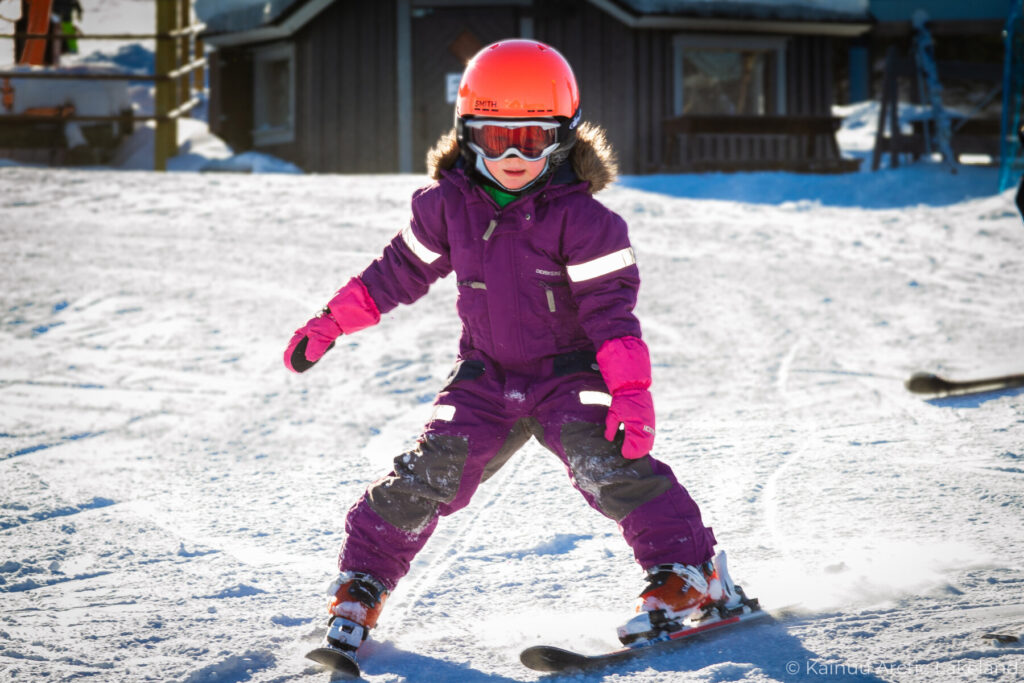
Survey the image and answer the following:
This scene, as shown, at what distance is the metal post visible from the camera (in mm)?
14398

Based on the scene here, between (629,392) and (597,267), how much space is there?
0.34 meters

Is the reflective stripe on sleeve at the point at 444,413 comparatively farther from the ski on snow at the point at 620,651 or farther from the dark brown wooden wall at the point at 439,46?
the dark brown wooden wall at the point at 439,46

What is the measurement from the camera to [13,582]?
2.67 m

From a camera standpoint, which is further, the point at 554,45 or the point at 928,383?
the point at 554,45

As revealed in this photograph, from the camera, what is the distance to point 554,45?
15250 mm

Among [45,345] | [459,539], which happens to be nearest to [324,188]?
[45,345]

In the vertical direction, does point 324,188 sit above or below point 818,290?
above

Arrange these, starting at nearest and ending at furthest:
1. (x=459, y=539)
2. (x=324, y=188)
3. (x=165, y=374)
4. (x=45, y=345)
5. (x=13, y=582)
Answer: (x=13, y=582), (x=459, y=539), (x=165, y=374), (x=45, y=345), (x=324, y=188)

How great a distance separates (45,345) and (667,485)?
4.71 meters

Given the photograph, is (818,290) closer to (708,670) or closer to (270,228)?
(270,228)

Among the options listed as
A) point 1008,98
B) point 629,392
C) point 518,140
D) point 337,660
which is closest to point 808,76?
point 1008,98

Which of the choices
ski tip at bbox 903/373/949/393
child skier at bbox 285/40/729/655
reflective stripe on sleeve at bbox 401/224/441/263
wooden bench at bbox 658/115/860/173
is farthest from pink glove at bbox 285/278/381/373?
wooden bench at bbox 658/115/860/173

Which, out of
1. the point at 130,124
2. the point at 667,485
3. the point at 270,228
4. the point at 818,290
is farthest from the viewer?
the point at 130,124

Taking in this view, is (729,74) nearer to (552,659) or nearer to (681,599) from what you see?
(681,599)
